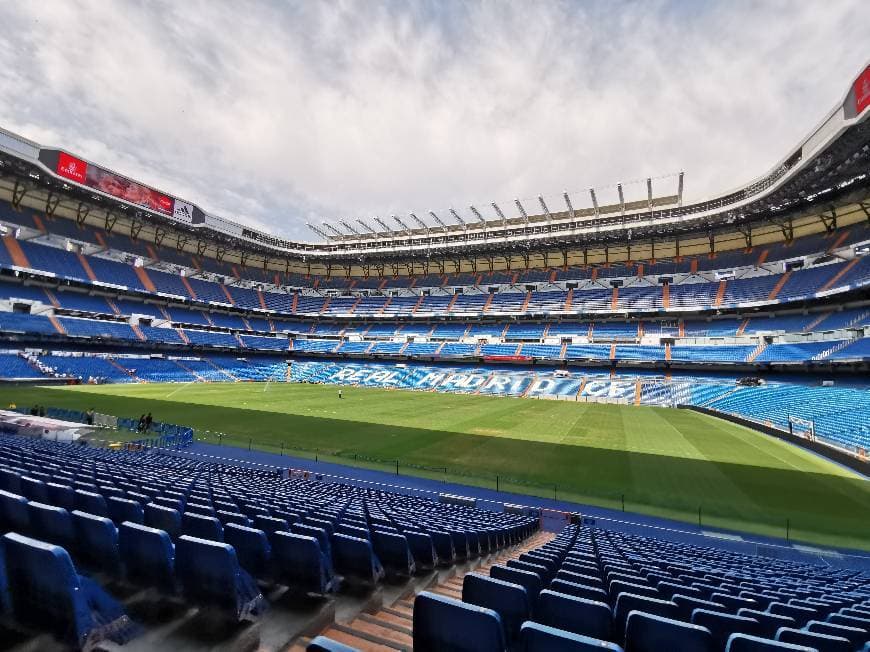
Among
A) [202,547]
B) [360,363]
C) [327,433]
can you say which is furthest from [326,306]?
[202,547]

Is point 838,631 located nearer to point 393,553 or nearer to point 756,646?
point 756,646

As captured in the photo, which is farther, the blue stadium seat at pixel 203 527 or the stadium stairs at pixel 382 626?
the blue stadium seat at pixel 203 527

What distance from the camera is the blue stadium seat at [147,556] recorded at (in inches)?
134

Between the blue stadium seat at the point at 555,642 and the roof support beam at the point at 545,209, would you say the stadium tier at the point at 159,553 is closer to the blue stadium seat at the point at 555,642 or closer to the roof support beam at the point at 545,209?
the blue stadium seat at the point at 555,642

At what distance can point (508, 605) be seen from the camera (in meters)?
3.05

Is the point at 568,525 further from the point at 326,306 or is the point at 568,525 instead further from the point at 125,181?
the point at 326,306

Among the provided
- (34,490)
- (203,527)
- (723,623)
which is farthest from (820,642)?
(34,490)

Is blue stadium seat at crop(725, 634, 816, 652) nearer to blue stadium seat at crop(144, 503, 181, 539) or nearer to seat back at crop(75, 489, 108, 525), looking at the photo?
blue stadium seat at crop(144, 503, 181, 539)

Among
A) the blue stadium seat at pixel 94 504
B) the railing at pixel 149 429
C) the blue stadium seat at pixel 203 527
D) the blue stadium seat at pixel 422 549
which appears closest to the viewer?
the blue stadium seat at pixel 203 527

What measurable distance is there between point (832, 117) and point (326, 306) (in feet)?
235

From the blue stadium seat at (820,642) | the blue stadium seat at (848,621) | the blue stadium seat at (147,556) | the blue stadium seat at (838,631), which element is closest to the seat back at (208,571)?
the blue stadium seat at (147,556)

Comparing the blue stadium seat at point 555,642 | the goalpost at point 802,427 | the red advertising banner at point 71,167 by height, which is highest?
the red advertising banner at point 71,167

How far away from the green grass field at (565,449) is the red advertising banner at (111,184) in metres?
23.6

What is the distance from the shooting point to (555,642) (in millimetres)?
1941
